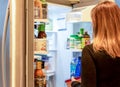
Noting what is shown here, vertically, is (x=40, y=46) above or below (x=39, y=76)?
above

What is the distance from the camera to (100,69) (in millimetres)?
1543

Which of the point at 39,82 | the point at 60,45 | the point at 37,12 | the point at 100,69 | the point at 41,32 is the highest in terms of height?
the point at 37,12

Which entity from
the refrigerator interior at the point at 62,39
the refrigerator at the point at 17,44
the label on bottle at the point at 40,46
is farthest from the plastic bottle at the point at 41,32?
the refrigerator interior at the point at 62,39

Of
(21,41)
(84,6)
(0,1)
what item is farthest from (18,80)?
(84,6)

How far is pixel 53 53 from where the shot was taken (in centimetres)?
294

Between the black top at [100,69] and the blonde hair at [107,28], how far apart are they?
41 mm

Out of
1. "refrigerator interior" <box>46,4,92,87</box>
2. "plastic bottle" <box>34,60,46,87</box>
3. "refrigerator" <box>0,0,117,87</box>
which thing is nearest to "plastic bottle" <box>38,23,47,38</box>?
"plastic bottle" <box>34,60,46,87</box>

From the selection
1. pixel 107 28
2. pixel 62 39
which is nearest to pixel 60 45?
pixel 62 39

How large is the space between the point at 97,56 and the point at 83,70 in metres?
0.13

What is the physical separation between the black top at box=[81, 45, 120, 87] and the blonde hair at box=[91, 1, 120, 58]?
4 cm

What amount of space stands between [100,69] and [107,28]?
0.28m

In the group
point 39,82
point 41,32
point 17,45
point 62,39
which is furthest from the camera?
point 62,39

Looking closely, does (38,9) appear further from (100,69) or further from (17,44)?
(100,69)

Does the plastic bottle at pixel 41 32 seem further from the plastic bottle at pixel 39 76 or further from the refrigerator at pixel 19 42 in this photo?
the refrigerator at pixel 19 42
